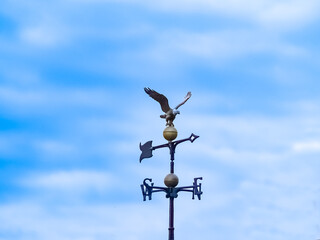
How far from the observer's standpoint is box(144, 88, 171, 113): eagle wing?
10.6 meters

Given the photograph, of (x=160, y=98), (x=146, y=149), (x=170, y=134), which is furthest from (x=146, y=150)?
(x=160, y=98)

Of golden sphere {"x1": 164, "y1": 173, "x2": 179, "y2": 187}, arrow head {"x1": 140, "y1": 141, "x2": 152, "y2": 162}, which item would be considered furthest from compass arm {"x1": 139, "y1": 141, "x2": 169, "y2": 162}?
golden sphere {"x1": 164, "y1": 173, "x2": 179, "y2": 187}

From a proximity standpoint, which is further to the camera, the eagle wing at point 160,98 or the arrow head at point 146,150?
the arrow head at point 146,150

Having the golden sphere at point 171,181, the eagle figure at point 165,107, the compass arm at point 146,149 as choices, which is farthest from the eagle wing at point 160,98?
the golden sphere at point 171,181

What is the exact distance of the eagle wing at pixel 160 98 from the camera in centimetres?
Answer: 1064

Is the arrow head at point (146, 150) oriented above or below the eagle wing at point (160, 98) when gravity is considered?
below

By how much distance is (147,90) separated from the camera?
35.0ft

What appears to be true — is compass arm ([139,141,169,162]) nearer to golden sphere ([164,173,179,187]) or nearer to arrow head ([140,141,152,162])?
arrow head ([140,141,152,162])

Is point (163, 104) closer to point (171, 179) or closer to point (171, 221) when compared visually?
point (171, 179)

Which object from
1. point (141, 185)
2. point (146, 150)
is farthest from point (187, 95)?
point (141, 185)

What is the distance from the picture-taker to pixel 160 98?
1068 centimetres

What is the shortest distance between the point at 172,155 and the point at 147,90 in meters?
1.36

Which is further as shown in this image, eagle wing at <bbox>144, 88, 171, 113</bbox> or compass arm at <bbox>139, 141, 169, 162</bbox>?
compass arm at <bbox>139, 141, 169, 162</bbox>

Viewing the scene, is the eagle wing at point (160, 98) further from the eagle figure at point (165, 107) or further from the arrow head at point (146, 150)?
the arrow head at point (146, 150)
